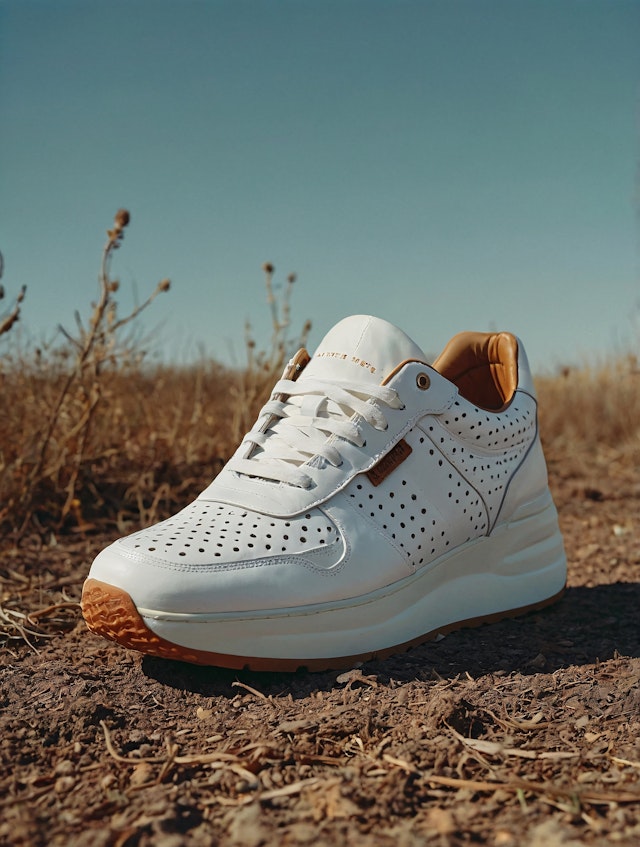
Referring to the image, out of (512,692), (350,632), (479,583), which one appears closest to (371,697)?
(350,632)

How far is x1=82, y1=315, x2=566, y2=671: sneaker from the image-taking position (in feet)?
5.70

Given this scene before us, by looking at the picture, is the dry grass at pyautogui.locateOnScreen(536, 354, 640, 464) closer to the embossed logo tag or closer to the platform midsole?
the platform midsole

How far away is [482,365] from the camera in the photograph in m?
2.60

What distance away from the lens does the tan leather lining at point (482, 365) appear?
2.51 m

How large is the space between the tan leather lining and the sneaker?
3.0 inches

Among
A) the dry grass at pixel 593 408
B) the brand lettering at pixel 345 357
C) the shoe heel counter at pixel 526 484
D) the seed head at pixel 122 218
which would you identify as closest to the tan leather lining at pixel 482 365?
the shoe heel counter at pixel 526 484

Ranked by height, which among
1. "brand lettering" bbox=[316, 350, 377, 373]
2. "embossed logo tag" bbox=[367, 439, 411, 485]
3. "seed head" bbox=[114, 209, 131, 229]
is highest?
"seed head" bbox=[114, 209, 131, 229]

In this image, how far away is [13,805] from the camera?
4.11ft

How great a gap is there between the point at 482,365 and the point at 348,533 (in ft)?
3.27

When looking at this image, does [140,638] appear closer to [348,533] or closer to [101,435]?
[348,533]

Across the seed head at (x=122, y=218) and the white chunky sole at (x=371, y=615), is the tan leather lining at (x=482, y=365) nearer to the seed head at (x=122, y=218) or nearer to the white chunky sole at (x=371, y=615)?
the white chunky sole at (x=371, y=615)

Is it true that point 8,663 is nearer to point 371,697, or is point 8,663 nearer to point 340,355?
point 371,697

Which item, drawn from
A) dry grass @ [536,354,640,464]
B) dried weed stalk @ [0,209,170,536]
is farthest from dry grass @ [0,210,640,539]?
dry grass @ [536,354,640,464]

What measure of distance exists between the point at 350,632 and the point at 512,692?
41 cm
